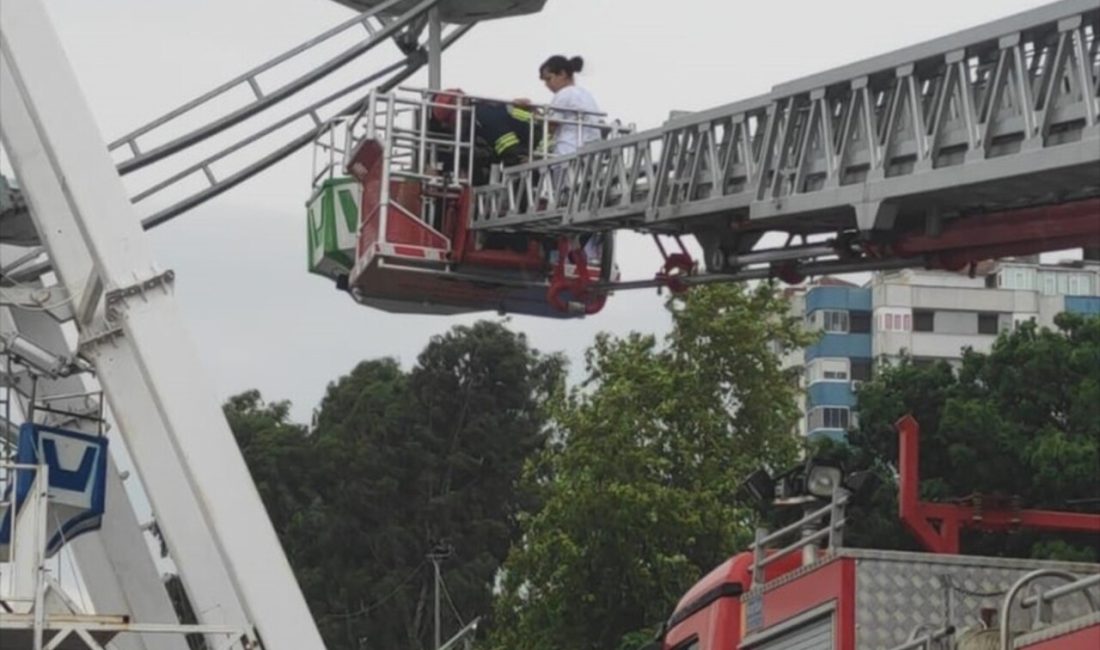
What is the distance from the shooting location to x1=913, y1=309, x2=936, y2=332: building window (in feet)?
302

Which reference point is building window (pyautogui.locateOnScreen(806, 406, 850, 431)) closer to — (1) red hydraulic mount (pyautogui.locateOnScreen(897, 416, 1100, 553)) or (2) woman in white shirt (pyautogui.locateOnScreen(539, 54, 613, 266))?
(2) woman in white shirt (pyautogui.locateOnScreen(539, 54, 613, 266))

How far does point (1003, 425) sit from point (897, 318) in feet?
169

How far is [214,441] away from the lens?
1472 centimetres

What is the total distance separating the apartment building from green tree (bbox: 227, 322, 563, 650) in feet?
91.9

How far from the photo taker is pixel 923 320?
303 ft

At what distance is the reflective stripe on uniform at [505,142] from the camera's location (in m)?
18.4

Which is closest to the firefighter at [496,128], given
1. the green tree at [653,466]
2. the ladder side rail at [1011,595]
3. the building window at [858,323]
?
the ladder side rail at [1011,595]

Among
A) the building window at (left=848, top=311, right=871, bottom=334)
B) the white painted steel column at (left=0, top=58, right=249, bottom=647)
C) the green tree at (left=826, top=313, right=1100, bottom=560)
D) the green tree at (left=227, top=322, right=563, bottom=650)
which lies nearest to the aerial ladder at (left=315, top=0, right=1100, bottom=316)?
the white painted steel column at (left=0, top=58, right=249, bottom=647)

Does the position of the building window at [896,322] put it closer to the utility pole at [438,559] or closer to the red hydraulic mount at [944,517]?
the utility pole at [438,559]

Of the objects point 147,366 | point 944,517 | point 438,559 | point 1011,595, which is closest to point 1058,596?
point 1011,595

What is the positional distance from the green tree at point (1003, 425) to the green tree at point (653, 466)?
1933 mm

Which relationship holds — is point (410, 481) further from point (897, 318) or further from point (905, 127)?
point (905, 127)

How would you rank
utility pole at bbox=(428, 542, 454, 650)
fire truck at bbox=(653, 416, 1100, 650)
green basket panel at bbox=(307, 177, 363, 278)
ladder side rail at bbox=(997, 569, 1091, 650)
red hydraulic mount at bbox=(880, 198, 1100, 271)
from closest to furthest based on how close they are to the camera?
ladder side rail at bbox=(997, 569, 1091, 650)
red hydraulic mount at bbox=(880, 198, 1100, 271)
fire truck at bbox=(653, 416, 1100, 650)
green basket panel at bbox=(307, 177, 363, 278)
utility pole at bbox=(428, 542, 454, 650)

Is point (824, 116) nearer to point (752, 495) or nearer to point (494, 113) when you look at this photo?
point (752, 495)
